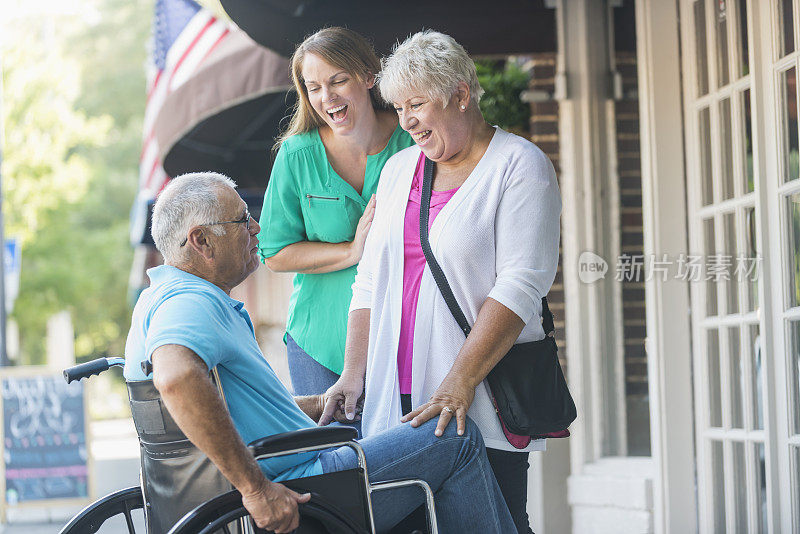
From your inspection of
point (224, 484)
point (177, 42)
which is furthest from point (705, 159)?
point (177, 42)

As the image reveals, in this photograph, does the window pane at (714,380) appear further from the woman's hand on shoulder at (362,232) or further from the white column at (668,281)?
the woman's hand on shoulder at (362,232)

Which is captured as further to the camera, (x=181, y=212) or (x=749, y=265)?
(x=749, y=265)

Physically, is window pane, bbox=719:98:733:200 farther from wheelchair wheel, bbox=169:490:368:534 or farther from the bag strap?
wheelchair wheel, bbox=169:490:368:534

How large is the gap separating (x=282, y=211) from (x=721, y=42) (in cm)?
253

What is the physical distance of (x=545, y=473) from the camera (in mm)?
6281

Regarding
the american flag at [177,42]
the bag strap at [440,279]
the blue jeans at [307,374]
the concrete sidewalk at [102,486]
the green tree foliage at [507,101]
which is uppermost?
the american flag at [177,42]

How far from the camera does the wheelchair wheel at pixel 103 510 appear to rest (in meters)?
3.10

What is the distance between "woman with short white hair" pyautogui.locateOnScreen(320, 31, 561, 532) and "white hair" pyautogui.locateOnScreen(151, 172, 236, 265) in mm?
583

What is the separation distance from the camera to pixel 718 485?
5.31m

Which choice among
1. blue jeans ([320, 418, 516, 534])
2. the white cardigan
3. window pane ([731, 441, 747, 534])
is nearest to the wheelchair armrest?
blue jeans ([320, 418, 516, 534])

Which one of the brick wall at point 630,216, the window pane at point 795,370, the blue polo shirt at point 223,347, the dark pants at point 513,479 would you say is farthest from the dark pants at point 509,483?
the brick wall at point 630,216

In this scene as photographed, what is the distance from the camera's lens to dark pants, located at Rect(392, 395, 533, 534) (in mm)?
3133

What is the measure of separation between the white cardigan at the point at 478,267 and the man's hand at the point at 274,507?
0.59 metres

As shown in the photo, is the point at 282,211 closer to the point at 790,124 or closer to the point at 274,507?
the point at 274,507
